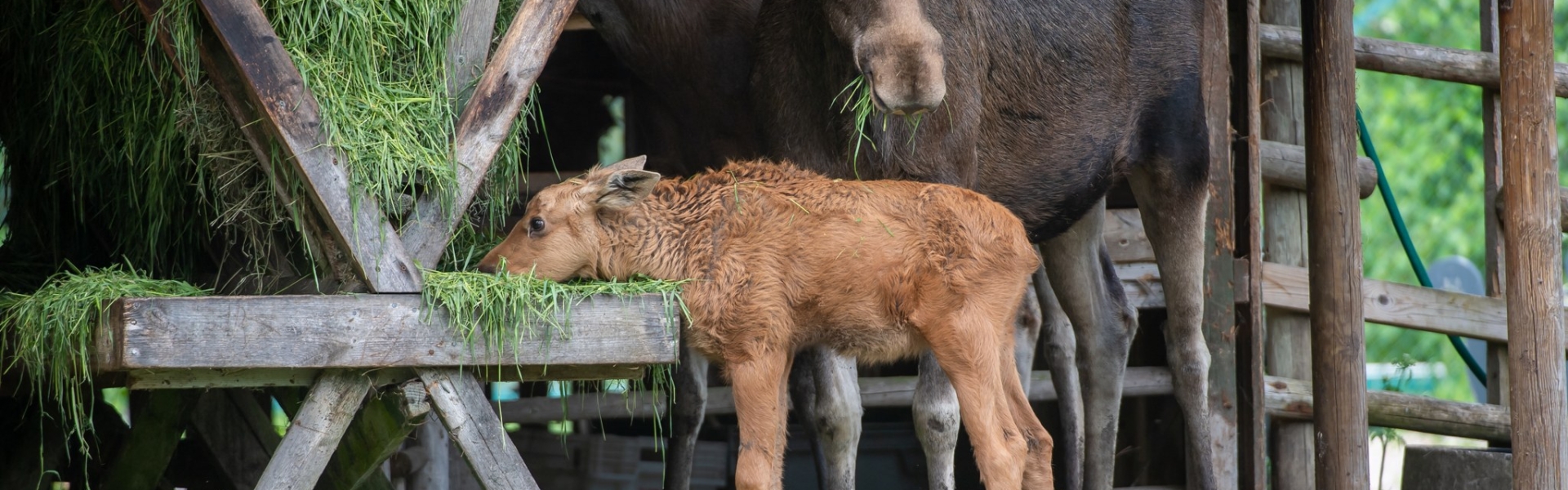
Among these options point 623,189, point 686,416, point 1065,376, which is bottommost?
point 1065,376

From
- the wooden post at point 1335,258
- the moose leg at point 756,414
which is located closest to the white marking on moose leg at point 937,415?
the moose leg at point 756,414

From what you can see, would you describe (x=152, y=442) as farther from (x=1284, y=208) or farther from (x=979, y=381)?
(x=1284, y=208)

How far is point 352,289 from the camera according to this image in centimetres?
358

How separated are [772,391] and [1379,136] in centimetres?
1418

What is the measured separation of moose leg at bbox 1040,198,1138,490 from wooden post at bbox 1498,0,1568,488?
1.59 meters

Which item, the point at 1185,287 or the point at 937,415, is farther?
the point at 1185,287

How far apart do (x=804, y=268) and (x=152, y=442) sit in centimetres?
264

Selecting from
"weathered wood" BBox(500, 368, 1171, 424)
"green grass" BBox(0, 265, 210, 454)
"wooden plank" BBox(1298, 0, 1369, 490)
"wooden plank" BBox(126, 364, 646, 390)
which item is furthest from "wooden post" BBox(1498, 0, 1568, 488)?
"green grass" BBox(0, 265, 210, 454)

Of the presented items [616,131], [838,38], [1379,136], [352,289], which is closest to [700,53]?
[838,38]

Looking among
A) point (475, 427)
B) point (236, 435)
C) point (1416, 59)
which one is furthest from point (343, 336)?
point (1416, 59)

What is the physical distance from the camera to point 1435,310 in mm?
7070

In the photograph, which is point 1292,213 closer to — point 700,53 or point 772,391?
point 700,53

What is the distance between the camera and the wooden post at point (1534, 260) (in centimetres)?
513

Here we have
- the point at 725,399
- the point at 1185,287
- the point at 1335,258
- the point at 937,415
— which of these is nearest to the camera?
the point at 937,415
